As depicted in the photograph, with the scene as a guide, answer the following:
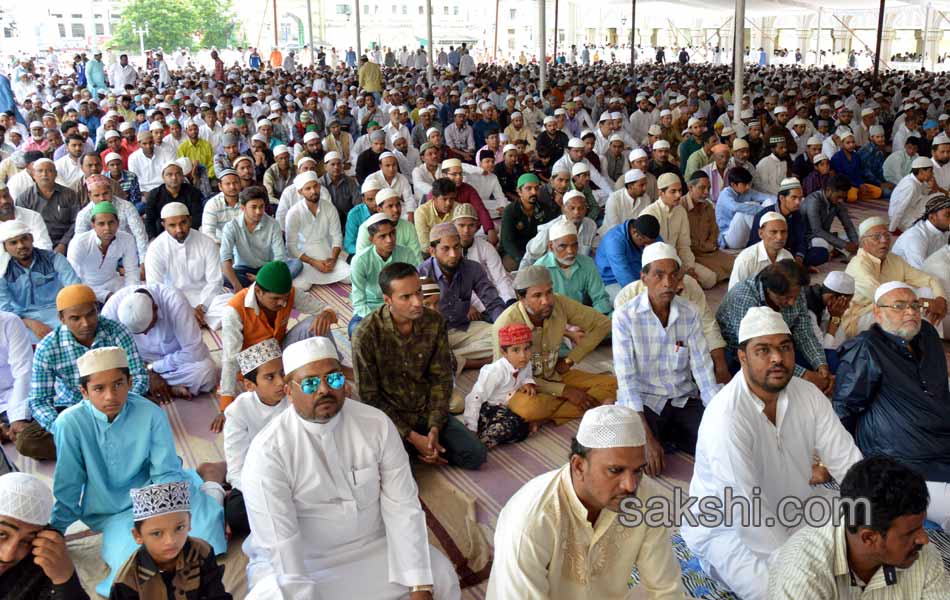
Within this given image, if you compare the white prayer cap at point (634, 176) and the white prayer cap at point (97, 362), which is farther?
the white prayer cap at point (634, 176)

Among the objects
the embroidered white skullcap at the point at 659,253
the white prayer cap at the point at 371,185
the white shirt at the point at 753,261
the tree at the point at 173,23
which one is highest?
the tree at the point at 173,23

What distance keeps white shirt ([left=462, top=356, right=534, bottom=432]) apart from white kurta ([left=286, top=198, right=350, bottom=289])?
2734mm

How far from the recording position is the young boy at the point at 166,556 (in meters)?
2.19

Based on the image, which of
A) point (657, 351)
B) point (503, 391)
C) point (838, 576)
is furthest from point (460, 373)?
point (838, 576)

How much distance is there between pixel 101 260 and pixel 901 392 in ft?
14.0

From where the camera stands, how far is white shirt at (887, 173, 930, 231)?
269 inches

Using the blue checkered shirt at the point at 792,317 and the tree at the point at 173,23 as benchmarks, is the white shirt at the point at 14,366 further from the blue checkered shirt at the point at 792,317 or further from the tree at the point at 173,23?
the tree at the point at 173,23

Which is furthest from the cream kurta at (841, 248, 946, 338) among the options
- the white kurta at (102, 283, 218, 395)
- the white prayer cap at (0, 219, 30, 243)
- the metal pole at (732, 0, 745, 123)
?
the metal pole at (732, 0, 745, 123)

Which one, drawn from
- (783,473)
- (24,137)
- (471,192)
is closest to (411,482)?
(783,473)

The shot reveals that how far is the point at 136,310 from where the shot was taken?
4051 millimetres

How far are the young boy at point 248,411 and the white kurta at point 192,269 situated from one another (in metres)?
2.13

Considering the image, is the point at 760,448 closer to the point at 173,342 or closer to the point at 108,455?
the point at 108,455

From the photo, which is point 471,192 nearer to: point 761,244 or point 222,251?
point 222,251

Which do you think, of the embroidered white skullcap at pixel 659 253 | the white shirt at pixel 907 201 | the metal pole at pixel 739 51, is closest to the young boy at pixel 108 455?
the embroidered white skullcap at pixel 659 253
